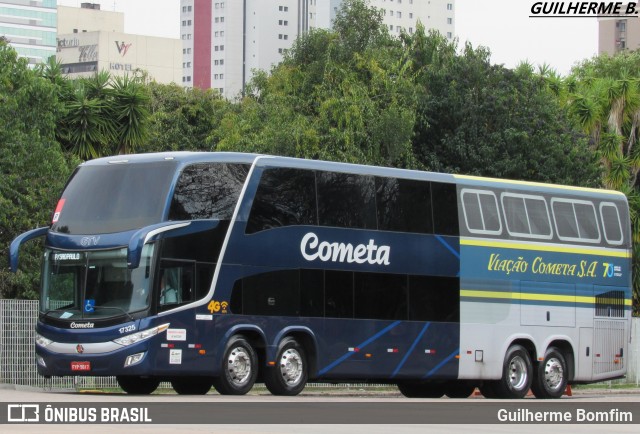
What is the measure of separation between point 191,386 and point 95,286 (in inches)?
133

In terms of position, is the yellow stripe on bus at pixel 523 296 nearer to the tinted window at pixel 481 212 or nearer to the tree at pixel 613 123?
the tinted window at pixel 481 212

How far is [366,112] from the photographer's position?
39969 millimetres

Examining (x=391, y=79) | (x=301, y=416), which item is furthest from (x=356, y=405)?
(x=391, y=79)

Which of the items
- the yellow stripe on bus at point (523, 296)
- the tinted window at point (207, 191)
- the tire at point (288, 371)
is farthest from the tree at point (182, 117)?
the tinted window at point (207, 191)

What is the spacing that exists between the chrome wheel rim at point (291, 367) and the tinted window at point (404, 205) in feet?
10.3

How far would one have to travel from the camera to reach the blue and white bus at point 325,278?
74.9 feet

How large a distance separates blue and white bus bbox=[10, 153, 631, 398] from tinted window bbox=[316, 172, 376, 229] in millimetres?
41

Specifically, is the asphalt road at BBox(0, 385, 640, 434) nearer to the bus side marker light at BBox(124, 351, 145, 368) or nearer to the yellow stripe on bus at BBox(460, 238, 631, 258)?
the bus side marker light at BBox(124, 351, 145, 368)

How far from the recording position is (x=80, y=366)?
2259 centimetres

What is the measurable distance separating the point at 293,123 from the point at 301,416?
22065 millimetres

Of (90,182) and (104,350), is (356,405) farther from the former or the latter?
(90,182)

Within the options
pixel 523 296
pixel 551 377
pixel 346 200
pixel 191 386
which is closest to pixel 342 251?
pixel 346 200

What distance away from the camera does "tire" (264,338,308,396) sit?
24.1m

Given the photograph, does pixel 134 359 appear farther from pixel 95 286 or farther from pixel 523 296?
pixel 523 296
